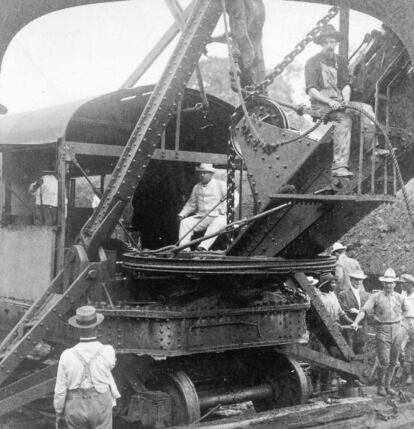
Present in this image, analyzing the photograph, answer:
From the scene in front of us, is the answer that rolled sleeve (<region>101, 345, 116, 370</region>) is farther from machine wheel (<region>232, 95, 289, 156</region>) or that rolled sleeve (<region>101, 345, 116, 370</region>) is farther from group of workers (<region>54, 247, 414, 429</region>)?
machine wheel (<region>232, 95, 289, 156</region>)

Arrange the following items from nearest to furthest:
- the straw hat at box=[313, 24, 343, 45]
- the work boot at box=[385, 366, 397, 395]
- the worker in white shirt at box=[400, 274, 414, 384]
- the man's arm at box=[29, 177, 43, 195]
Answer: the straw hat at box=[313, 24, 343, 45], the man's arm at box=[29, 177, 43, 195], the work boot at box=[385, 366, 397, 395], the worker in white shirt at box=[400, 274, 414, 384]

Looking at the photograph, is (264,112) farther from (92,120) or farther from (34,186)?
(34,186)

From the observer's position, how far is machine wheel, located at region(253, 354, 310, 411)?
794 centimetres

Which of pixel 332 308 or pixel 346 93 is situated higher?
pixel 346 93

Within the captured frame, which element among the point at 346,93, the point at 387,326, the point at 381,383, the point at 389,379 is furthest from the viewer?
the point at 387,326

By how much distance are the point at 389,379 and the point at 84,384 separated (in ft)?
18.5

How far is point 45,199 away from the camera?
891 centimetres

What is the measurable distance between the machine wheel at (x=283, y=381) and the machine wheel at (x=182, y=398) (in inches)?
61.5

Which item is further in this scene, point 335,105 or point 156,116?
point 156,116

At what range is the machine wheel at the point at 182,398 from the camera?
6.84 m

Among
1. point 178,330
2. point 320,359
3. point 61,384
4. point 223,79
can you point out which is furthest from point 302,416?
point 223,79

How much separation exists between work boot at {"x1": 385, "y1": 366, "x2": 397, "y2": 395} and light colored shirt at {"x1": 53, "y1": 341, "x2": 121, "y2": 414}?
17.1 feet

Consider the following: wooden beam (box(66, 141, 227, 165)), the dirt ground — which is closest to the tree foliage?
the dirt ground

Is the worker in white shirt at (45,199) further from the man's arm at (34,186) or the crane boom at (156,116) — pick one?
the crane boom at (156,116)
